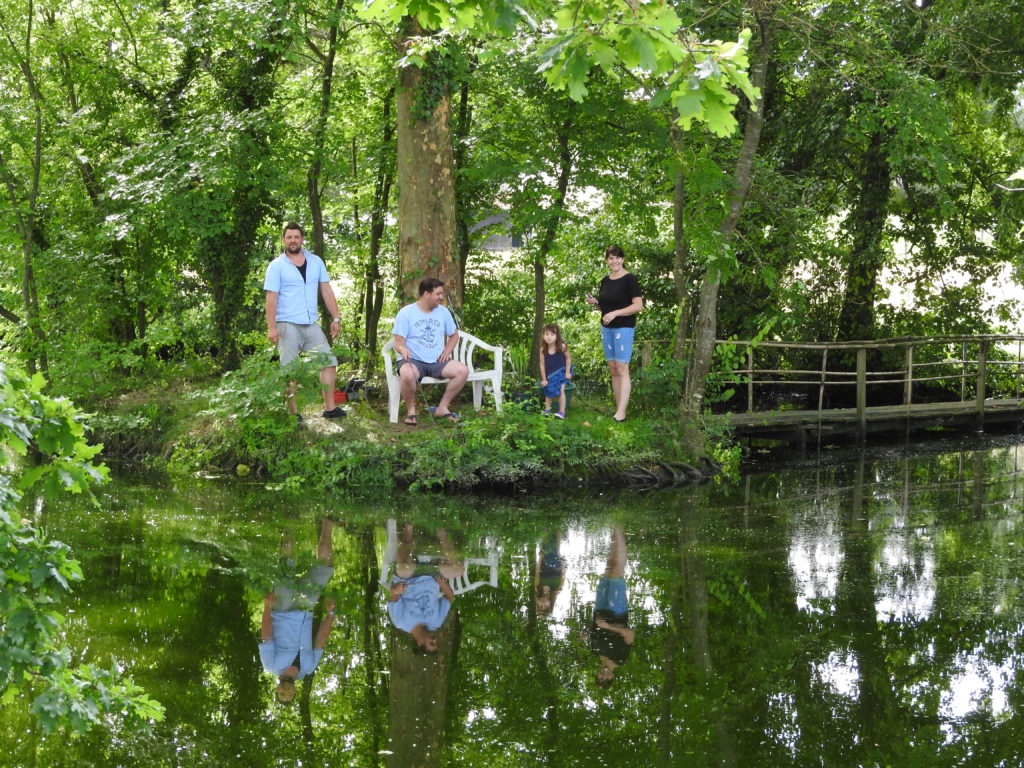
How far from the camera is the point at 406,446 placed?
10.3 meters

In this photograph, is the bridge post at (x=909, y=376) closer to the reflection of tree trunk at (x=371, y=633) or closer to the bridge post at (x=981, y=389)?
the bridge post at (x=981, y=389)

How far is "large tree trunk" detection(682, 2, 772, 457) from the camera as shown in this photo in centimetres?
1060

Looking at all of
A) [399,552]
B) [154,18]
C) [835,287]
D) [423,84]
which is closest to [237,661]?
[399,552]

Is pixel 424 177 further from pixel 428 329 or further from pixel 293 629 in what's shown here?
pixel 293 629

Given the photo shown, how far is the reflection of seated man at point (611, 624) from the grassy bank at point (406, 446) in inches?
128

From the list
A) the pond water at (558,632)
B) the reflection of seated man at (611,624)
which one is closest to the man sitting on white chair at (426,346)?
the pond water at (558,632)

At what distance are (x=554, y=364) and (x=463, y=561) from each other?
465 cm

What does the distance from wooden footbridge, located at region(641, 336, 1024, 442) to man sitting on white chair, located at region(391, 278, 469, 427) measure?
10.2 ft

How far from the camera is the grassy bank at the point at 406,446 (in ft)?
33.3

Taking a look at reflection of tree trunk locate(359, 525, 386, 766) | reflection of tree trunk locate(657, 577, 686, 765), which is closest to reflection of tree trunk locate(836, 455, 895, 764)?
reflection of tree trunk locate(657, 577, 686, 765)

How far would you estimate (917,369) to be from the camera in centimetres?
1867

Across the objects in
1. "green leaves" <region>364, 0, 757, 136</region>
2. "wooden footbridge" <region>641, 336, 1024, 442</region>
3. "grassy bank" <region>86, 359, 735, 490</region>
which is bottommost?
"grassy bank" <region>86, 359, 735, 490</region>

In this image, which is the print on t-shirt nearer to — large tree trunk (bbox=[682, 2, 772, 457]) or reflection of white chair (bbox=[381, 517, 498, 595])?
large tree trunk (bbox=[682, 2, 772, 457])

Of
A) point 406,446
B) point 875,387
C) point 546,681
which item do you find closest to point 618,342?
point 406,446
